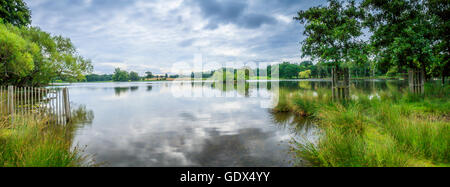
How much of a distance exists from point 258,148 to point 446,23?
45.0 ft

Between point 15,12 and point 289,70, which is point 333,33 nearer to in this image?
point 15,12

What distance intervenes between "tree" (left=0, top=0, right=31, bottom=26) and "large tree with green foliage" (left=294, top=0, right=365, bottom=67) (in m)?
32.4

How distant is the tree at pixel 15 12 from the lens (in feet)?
77.8

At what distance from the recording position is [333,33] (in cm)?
1059

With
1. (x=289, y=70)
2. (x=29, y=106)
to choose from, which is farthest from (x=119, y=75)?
(x=29, y=106)

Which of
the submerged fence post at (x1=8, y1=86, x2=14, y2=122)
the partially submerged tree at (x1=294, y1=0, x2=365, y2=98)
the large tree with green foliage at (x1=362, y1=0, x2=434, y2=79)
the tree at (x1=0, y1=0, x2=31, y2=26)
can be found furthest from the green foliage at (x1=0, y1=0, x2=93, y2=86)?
the large tree with green foliage at (x1=362, y1=0, x2=434, y2=79)

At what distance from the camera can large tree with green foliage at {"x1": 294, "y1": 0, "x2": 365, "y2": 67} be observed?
10742mm

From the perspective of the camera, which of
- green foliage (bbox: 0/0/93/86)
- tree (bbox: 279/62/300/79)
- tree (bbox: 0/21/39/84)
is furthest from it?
tree (bbox: 279/62/300/79)

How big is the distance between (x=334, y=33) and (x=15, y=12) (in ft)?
124

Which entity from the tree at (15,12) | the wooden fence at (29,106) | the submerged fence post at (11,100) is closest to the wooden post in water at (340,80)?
the wooden fence at (29,106)

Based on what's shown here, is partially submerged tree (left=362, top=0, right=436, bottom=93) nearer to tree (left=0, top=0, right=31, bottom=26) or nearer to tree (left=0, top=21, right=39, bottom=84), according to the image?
tree (left=0, top=21, right=39, bottom=84)

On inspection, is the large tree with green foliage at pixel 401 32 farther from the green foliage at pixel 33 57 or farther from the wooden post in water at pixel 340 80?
the green foliage at pixel 33 57
